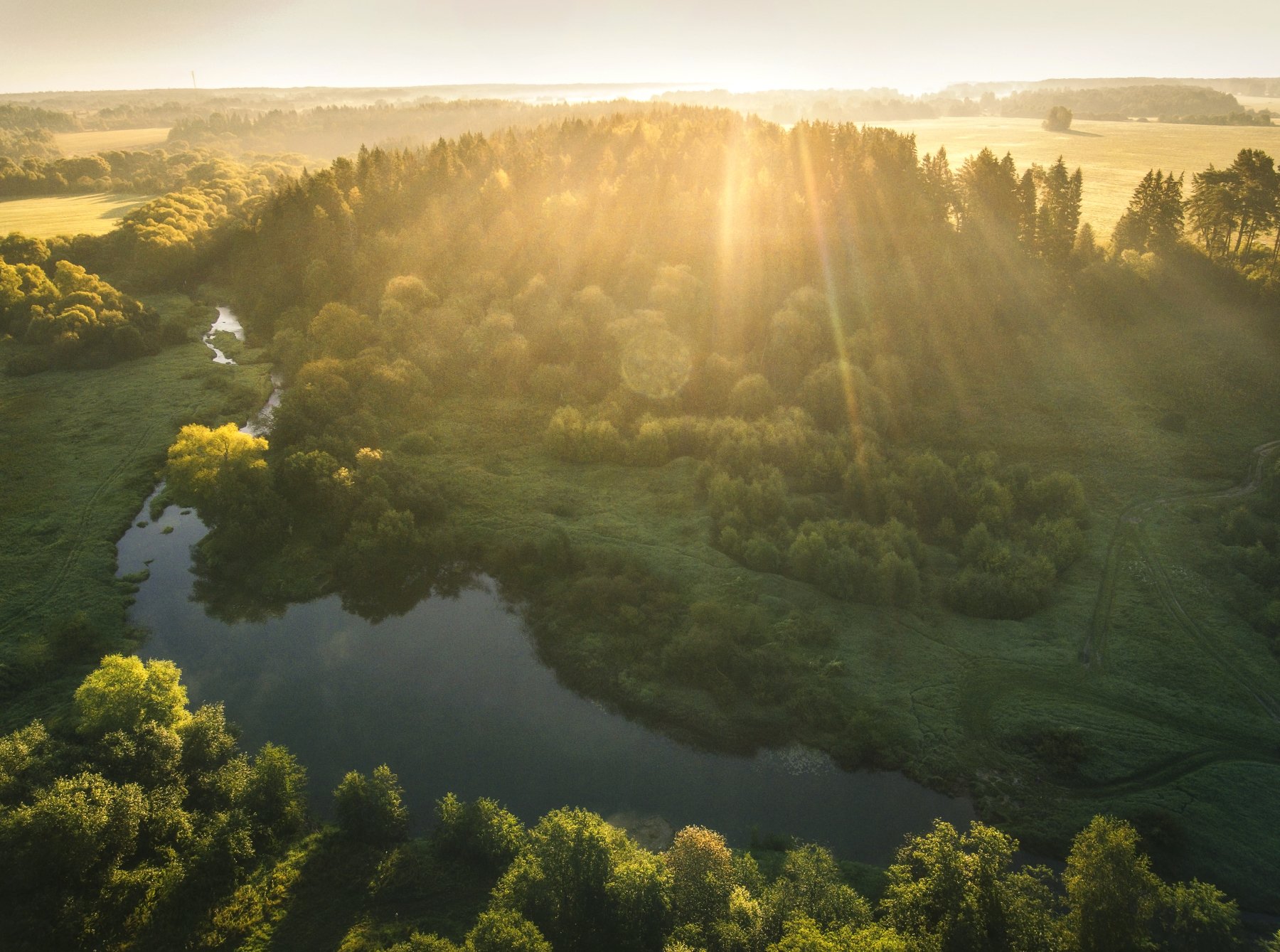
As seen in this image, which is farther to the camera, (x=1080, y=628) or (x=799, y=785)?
(x=1080, y=628)

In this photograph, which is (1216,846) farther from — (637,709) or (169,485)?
(169,485)

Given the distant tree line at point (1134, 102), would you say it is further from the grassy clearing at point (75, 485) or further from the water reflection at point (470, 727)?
the grassy clearing at point (75, 485)

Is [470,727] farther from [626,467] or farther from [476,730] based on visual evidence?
[626,467]

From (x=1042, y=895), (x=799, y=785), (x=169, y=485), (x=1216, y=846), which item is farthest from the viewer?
(x=169, y=485)

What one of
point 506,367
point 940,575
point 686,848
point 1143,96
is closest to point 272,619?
point 686,848

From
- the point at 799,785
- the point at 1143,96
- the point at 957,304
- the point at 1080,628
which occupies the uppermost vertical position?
the point at 1143,96

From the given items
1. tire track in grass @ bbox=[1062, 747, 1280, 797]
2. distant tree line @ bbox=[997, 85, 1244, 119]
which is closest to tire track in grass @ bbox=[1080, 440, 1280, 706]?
tire track in grass @ bbox=[1062, 747, 1280, 797]

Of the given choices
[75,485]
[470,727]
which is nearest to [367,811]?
[470,727]
